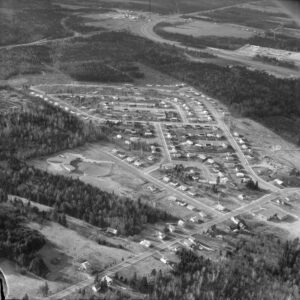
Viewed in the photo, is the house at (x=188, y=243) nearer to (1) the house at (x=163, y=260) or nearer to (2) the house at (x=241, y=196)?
(1) the house at (x=163, y=260)

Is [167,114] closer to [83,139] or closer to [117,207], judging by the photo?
[83,139]

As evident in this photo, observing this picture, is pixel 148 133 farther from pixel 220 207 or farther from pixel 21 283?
pixel 21 283

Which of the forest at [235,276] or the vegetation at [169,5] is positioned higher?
the vegetation at [169,5]

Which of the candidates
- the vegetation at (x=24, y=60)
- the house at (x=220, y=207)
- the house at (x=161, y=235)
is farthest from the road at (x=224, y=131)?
the vegetation at (x=24, y=60)

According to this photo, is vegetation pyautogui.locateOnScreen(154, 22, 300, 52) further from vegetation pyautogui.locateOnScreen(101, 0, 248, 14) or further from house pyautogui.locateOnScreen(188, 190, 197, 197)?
house pyautogui.locateOnScreen(188, 190, 197, 197)

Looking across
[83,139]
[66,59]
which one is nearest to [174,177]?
[83,139]

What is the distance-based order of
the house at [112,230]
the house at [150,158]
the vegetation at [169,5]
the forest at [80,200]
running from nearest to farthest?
the house at [112,230], the forest at [80,200], the house at [150,158], the vegetation at [169,5]
